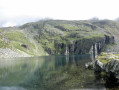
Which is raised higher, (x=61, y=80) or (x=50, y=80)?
(x=61, y=80)

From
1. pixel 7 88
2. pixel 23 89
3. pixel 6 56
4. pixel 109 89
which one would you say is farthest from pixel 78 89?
pixel 6 56

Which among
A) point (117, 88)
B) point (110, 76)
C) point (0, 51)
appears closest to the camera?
point (117, 88)

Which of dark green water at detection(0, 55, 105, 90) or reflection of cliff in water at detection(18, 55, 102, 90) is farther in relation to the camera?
reflection of cliff in water at detection(18, 55, 102, 90)

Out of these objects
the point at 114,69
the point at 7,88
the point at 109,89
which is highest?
the point at 114,69

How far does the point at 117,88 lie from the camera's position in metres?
33.2

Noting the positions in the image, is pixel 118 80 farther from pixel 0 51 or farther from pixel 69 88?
pixel 0 51

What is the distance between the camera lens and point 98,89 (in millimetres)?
33812

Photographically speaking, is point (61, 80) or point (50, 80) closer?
point (61, 80)

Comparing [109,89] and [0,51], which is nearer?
[109,89]

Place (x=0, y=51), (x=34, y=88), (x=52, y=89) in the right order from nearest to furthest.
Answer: (x=52, y=89) < (x=34, y=88) < (x=0, y=51)

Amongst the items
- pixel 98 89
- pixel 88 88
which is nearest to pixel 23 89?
pixel 88 88

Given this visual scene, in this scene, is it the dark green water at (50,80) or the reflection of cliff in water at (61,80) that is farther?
the reflection of cliff in water at (61,80)

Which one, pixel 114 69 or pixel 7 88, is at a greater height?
pixel 114 69

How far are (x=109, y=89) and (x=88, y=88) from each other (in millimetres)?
5377
